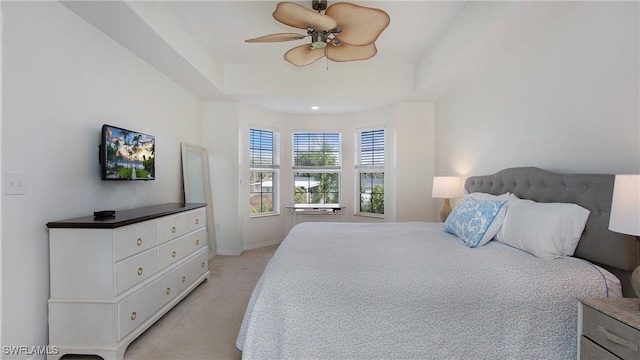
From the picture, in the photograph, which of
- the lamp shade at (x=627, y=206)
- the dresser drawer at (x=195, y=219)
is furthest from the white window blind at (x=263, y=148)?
the lamp shade at (x=627, y=206)

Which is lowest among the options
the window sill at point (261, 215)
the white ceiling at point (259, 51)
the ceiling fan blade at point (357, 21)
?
the window sill at point (261, 215)

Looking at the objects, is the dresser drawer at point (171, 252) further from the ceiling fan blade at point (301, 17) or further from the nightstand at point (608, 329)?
the nightstand at point (608, 329)

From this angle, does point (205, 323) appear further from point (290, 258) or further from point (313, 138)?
point (313, 138)

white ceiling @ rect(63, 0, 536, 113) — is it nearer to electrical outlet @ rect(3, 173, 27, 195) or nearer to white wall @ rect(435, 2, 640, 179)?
white wall @ rect(435, 2, 640, 179)

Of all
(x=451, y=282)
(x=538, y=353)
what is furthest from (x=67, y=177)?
(x=538, y=353)

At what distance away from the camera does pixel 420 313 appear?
53.7 inches

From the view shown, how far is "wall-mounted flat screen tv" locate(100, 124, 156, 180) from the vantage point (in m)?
2.25

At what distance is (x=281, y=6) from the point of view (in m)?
1.90

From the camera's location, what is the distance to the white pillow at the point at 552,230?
1.70 metres

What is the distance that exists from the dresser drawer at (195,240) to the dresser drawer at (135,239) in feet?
1.96

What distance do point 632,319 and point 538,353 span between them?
41 cm

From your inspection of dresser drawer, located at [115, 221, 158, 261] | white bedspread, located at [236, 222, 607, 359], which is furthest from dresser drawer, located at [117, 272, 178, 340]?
white bedspread, located at [236, 222, 607, 359]

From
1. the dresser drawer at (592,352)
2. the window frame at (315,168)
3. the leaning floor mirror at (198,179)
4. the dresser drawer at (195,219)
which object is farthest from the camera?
the window frame at (315,168)

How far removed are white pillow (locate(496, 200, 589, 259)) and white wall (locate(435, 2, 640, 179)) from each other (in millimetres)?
371
